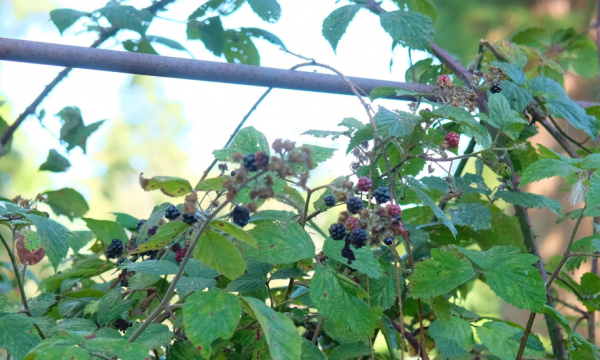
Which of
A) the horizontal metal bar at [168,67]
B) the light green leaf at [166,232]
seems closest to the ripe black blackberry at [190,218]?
the light green leaf at [166,232]

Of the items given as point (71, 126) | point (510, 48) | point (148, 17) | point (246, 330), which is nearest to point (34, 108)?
point (71, 126)

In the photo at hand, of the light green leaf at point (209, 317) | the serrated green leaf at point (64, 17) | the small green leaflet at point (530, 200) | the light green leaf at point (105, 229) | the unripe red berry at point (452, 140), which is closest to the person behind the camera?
the light green leaf at point (209, 317)

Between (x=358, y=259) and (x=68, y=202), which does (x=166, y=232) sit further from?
(x=68, y=202)

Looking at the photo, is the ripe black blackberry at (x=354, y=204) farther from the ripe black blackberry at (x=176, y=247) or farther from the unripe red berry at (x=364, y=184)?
the ripe black blackberry at (x=176, y=247)

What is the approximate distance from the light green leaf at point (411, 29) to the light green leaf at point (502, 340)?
20.5 inches

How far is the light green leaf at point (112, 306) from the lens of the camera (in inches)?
25.0

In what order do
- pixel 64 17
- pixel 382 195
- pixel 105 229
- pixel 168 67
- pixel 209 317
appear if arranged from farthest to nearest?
1. pixel 64 17
2. pixel 105 229
3. pixel 168 67
4. pixel 382 195
5. pixel 209 317

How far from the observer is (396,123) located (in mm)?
605

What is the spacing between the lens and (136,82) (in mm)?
9164

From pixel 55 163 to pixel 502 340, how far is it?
3.55 ft

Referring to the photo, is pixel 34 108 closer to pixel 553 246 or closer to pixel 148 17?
pixel 148 17

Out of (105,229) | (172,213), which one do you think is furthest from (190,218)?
(105,229)

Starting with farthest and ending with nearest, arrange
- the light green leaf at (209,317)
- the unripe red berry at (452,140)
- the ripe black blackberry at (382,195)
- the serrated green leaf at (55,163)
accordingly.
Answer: the serrated green leaf at (55,163) → the unripe red berry at (452,140) → the ripe black blackberry at (382,195) → the light green leaf at (209,317)

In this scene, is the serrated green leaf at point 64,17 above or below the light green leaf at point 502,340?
above
